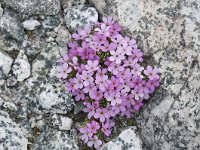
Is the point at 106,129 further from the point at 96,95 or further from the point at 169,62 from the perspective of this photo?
the point at 169,62

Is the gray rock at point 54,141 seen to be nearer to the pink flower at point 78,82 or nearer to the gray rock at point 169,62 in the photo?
the pink flower at point 78,82

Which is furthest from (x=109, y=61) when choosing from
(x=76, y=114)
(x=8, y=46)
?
(x=8, y=46)

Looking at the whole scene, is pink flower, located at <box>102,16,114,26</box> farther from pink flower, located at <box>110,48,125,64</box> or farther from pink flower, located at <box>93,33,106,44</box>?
pink flower, located at <box>110,48,125,64</box>

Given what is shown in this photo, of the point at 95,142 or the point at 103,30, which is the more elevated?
the point at 103,30

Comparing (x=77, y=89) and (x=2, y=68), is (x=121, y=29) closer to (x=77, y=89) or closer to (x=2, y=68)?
(x=77, y=89)

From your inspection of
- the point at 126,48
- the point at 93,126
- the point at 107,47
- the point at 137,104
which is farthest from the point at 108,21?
the point at 93,126

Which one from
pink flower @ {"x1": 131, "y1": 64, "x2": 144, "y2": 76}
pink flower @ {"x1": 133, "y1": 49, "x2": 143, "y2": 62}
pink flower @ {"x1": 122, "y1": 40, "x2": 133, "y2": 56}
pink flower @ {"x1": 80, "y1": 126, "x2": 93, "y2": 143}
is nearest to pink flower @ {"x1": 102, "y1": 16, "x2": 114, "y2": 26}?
pink flower @ {"x1": 122, "y1": 40, "x2": 133, "y2": 56}
